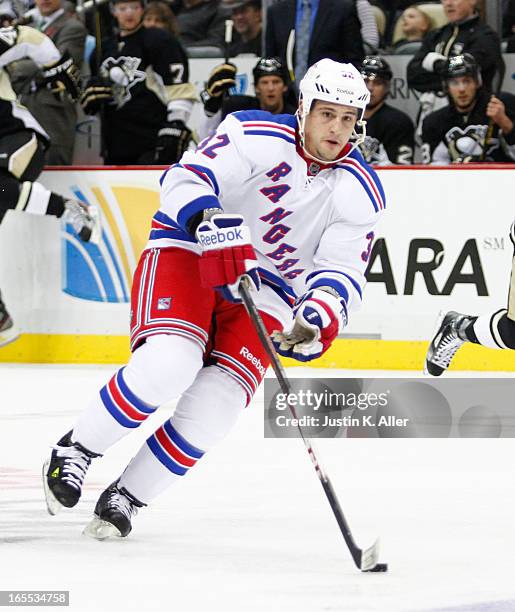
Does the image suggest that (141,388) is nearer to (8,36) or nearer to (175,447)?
(175,447)

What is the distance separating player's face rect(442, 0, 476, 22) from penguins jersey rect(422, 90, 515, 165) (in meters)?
0.38

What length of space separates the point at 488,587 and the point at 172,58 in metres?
4.72

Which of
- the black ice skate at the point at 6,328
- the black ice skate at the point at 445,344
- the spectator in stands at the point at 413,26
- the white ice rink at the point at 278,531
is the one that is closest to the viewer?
the white ice rink at the point at 278,531

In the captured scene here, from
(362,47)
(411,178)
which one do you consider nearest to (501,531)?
(411,178)

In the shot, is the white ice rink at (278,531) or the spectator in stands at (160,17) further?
the spectator in stands at (160,17)

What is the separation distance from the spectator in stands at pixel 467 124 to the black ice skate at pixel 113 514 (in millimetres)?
3868

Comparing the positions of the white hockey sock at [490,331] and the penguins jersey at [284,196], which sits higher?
the penguins jersey at [284,196]

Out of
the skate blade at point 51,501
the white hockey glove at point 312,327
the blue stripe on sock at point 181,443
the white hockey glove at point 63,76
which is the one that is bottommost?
the white hockey glove at point 63,76

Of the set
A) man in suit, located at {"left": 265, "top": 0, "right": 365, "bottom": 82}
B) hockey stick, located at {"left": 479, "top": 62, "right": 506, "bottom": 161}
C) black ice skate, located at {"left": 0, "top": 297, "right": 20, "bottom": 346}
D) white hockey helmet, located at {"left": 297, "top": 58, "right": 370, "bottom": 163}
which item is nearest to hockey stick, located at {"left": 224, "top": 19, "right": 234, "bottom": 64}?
man in suit, located at {"left": 265, "top": 0, "right": 365, "bottom": 82}

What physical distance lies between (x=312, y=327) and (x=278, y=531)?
533 millimetres

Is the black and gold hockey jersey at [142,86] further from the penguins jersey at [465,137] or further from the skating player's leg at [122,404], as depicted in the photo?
the skating player's leg at [122,404]

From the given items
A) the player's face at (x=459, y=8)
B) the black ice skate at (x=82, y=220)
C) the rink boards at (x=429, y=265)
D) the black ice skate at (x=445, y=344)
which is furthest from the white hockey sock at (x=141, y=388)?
the player's face at (x=459, y=8)

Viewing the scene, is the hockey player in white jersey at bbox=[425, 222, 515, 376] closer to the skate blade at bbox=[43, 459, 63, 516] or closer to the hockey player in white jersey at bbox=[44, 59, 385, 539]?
the hockey player in white jersey at bbox=[44, 59, 385, 539]

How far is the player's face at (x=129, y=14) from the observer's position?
6855 millimetres
